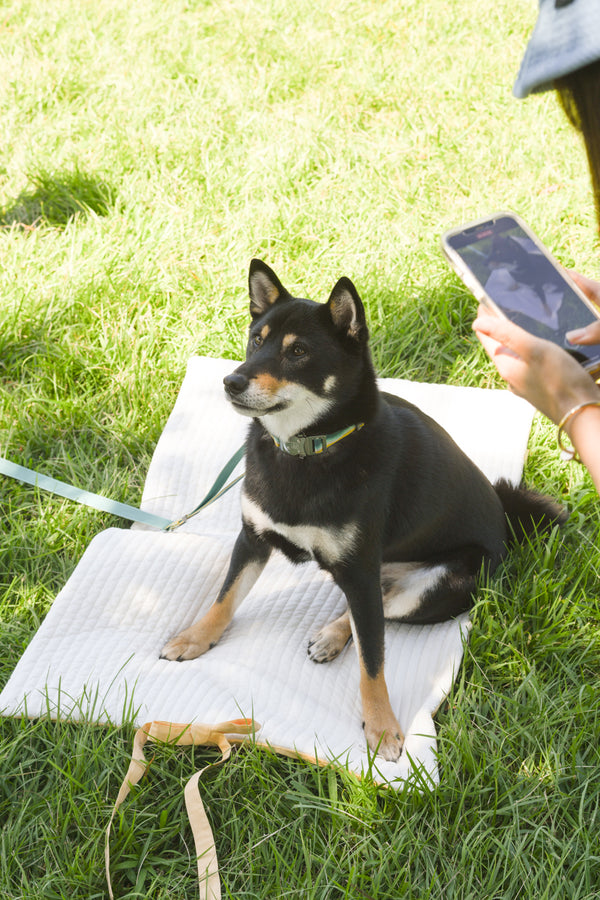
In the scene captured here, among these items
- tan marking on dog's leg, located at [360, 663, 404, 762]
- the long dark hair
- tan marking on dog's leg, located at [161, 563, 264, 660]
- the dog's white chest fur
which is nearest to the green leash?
tan marking on dog's leg, located at [161, 563, 264, 660]

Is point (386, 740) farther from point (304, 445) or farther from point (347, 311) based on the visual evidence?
point (347, 311)

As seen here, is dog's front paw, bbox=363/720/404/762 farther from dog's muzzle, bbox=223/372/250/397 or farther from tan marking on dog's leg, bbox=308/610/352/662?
dog's muzzle, bbox=223/372/250/397

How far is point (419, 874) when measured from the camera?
5.98 feet

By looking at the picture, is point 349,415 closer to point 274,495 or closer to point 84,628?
point 274,495

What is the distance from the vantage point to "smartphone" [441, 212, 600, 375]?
7.07 ft

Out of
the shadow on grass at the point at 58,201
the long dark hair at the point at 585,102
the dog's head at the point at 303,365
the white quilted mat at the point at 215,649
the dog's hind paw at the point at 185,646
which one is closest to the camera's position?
the long dark hair at the point at 585,102

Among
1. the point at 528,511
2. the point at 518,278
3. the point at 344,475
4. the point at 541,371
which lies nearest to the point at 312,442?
the point at 344,475

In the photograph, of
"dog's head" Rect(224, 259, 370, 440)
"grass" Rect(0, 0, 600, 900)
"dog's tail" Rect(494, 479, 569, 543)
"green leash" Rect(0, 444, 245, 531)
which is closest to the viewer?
"grass" Rect(0, 0, 600, 900)

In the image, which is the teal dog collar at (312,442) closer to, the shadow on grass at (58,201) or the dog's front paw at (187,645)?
the dog's front paw at (187,645)

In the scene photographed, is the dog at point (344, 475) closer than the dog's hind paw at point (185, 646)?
Yes

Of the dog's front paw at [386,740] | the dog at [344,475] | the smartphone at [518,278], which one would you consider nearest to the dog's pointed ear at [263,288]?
the dog at [344,475]

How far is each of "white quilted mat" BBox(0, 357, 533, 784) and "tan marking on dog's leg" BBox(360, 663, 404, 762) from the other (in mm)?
41

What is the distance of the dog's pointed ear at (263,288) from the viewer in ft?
7.13

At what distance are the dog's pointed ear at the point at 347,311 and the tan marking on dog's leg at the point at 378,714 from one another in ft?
3.08
